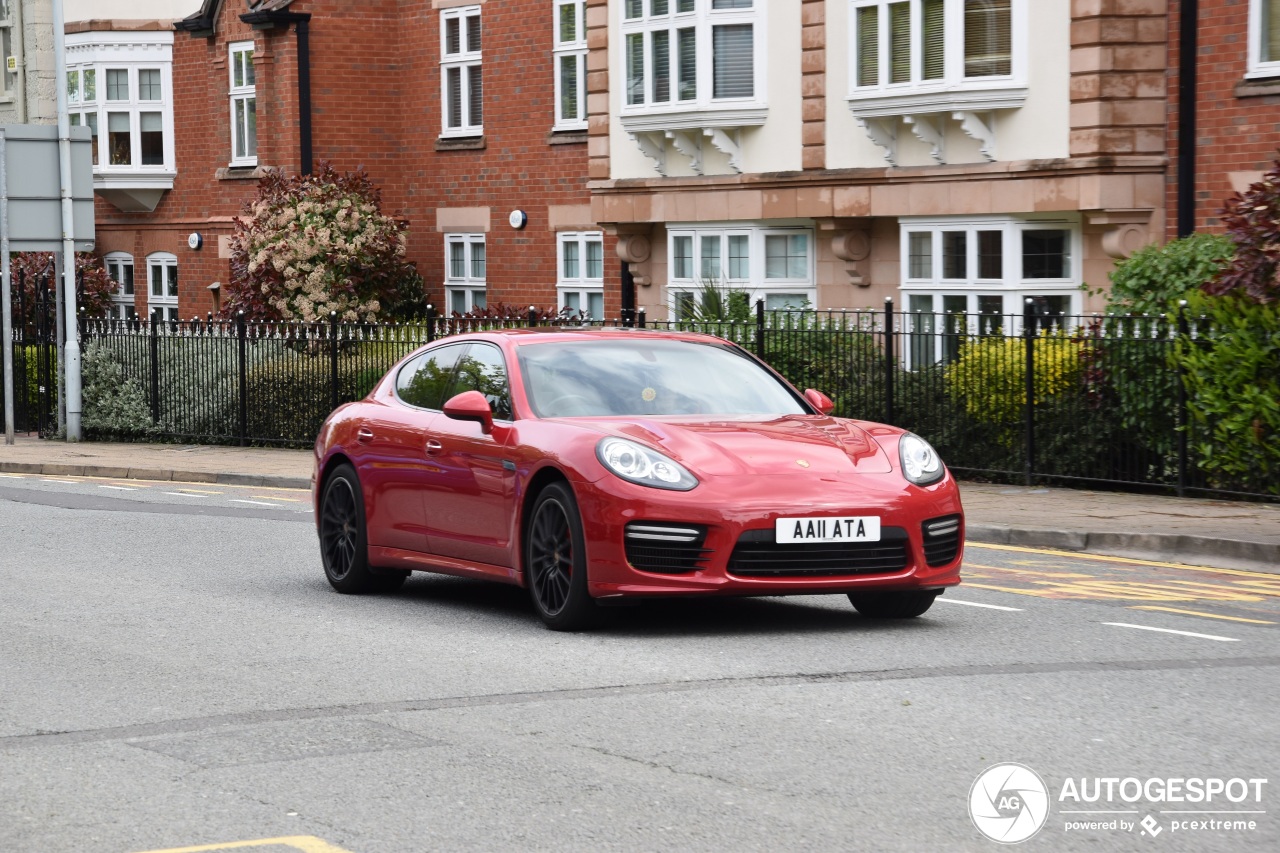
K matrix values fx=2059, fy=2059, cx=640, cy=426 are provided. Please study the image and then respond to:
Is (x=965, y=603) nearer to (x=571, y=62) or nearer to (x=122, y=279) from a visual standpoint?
(x=571, y=62)

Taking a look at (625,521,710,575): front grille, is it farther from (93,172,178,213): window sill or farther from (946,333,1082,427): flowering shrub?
(93,172,178,213): window sill

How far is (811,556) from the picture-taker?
30.3 feet

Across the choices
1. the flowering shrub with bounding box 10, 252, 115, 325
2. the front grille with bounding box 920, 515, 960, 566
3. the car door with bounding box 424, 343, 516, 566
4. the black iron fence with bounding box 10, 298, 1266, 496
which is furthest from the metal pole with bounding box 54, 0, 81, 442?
the front grille with bounding box 920, 515, 960, 566

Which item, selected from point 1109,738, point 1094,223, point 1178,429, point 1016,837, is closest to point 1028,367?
point 1178,429

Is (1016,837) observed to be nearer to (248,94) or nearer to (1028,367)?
(1028,367)

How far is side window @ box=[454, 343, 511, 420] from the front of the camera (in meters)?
10.3

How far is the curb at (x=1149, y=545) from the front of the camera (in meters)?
12.7

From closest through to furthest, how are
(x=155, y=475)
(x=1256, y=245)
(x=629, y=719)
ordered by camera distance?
(x=629, y=719), (x=1256, y=245), (x=155, y=475)

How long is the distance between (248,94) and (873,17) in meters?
14.9

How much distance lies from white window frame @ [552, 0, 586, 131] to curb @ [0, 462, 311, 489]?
32.4 feet

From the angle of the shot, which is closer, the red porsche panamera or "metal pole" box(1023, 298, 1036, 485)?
the red porsche panamera

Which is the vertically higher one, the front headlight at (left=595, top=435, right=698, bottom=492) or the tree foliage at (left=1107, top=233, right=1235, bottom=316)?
the tree foliage at (left=1107, top=233, right=1235, bottom=316)

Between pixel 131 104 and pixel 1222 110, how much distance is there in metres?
23.5

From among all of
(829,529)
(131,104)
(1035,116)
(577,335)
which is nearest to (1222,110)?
(1035,116)
